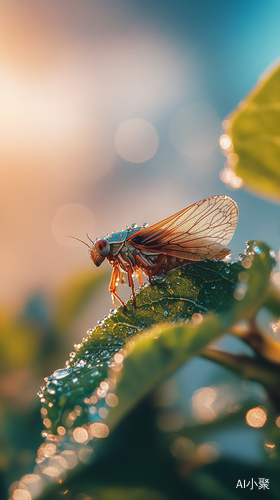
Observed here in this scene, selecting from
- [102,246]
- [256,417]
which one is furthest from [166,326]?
[102,246]

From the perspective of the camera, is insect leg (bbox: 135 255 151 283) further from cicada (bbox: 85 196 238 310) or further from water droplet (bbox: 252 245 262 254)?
water droplet (bbox: 252 245 262 254)

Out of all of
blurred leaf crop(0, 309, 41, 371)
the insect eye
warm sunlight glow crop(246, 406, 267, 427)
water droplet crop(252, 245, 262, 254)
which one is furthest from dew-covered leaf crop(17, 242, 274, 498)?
blurred leaf crop(0, 309, 41, 371)

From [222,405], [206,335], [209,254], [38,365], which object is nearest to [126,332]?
[206,335]

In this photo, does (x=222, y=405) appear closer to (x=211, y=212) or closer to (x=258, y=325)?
(x=258, y=325)

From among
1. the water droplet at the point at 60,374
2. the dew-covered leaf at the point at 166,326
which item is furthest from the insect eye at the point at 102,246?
the water droplet at the point at 60,374

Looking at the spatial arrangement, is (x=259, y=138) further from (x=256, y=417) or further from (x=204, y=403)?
(x=204, y=403)
